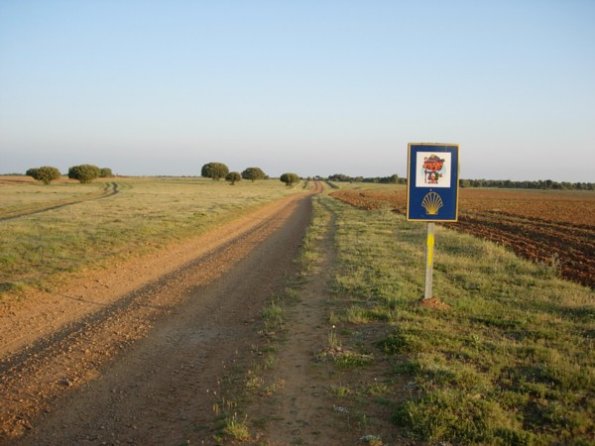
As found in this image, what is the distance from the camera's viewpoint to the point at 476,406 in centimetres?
530

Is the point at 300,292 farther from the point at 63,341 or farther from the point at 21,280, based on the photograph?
the point at 21,280

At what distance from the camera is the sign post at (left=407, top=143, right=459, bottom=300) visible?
9125mm

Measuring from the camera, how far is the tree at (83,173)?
10381cm

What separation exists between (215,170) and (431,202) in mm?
137297

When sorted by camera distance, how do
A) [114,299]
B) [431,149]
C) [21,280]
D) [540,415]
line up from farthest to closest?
1. [21,280]
2. [114,299]
3. [431,149]
4. [540,415]

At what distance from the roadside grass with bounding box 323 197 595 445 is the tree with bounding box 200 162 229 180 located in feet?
437

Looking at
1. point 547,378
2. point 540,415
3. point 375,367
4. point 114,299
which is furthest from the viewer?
point 114,299

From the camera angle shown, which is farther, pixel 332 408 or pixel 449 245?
pixel 449 245

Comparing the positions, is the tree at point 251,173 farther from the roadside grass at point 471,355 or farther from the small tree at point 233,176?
the roadside grass at point 471,355

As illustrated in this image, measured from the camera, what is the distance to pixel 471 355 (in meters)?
6.87

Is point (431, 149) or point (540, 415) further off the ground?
point (431, 149)

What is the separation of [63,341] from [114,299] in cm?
276

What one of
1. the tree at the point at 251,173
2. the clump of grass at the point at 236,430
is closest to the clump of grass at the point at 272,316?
the clump of grass at the point at 236,430

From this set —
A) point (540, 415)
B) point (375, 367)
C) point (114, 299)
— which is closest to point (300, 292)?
point (114, 299)
